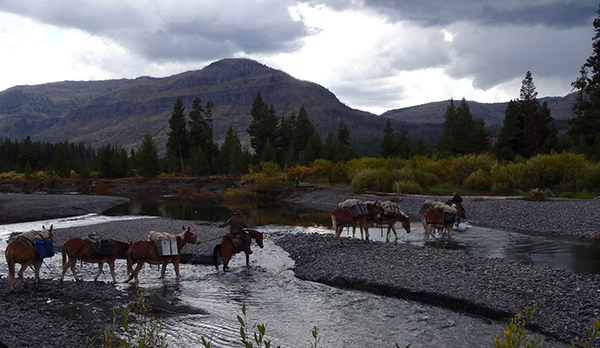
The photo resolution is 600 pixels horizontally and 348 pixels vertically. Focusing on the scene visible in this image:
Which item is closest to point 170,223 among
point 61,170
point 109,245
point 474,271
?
point 109,245

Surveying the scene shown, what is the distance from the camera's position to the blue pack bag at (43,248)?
1272 centimetres

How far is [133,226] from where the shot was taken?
25406 mm

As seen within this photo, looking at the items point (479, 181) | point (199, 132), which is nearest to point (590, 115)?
point (479, 181)

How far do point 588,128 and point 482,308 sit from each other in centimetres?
5150

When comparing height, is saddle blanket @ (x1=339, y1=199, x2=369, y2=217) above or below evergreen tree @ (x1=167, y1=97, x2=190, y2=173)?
below

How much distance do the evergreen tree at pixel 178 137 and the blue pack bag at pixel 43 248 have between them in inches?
2700

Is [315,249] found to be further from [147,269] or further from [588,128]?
[588,128]

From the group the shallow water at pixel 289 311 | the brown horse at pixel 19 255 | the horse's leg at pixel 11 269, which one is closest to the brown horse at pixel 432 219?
the shallow water at pixel 289 311

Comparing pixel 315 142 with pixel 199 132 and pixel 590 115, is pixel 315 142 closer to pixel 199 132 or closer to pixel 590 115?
pixel 199 132

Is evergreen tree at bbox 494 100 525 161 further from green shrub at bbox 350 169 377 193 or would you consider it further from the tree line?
green shrub at bbox 350 169 377 193

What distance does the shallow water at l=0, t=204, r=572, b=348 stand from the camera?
930cm

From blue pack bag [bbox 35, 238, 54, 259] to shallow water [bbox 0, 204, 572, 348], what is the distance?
5.81 ft

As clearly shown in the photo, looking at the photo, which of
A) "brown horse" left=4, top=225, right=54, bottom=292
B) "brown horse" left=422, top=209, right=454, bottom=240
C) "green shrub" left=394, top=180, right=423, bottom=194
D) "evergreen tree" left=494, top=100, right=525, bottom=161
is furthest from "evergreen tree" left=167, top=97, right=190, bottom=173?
"brown horse" left=4, top=225, right=54, bottom=292

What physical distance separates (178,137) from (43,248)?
72.1 meters
